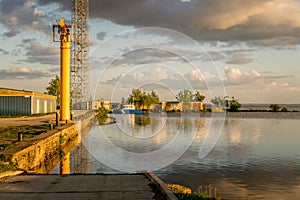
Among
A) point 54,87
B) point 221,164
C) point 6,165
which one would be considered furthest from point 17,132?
point 54,87

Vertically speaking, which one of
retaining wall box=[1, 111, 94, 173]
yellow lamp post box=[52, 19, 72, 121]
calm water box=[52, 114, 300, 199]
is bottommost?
calm water box=[52, 114, 300, 199]

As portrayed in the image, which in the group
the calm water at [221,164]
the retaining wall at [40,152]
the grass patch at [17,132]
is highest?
the grass patch at [17,132]

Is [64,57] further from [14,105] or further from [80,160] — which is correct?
[80,160]

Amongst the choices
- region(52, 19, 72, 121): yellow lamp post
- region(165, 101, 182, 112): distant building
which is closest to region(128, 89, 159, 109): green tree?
region(165, 101, 182, 112): distant building

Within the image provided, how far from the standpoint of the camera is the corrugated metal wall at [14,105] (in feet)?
166

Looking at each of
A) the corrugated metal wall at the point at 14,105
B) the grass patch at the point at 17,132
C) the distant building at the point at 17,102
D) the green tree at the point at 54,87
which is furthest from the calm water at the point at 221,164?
the green tree at the point at 54,87

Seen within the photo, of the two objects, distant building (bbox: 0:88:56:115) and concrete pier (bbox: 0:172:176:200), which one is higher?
distant building (bbox: 0:88:56:115)

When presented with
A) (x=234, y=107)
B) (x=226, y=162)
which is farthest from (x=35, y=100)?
(x=234, y=107)

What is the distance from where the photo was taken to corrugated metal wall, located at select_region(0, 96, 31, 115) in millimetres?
50531

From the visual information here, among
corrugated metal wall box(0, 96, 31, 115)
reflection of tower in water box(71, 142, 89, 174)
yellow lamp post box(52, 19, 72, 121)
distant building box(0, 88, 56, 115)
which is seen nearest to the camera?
reflection of tower in water box(71, 142, 89, 174)

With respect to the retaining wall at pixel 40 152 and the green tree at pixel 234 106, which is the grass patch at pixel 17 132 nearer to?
the retaining wall at pixel 40 152

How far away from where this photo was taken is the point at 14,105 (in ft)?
167

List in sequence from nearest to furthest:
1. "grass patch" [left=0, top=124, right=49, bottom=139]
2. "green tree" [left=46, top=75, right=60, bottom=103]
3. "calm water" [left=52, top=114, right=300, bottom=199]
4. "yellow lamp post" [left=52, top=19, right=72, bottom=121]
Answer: "calm water" [left=52, top=114, right=300, bottom=199]
"grass patch" [left=0, top=124, right=49, bottom=139]
"yellow lamp post" [left=52, top=19, right=72, bottom=121]
"green tree" [left=46, top=75, right=60, bottom=103]

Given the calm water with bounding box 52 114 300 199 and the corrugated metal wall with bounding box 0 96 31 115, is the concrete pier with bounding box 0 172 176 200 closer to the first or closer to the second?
the calm water with bounding box 52 114 300 199
